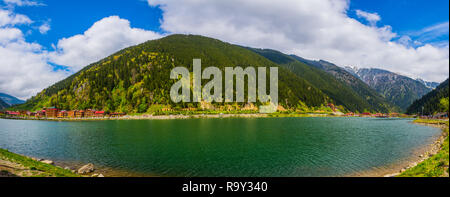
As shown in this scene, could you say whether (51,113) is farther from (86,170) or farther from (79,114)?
(86,170)

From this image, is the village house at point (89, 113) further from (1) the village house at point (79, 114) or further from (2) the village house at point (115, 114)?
(2) the village house at point (115, 114)

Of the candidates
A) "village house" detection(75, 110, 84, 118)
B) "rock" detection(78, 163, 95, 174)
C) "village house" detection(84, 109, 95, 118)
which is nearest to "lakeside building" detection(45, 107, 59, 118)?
"village house" detection(75, 110, 84, 118)

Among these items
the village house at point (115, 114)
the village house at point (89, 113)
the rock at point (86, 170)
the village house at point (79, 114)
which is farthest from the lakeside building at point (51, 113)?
the rock at point (86, 170)

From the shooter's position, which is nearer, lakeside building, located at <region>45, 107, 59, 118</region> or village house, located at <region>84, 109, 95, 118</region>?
village house, located at <region>84, 109, 95, 118</region>

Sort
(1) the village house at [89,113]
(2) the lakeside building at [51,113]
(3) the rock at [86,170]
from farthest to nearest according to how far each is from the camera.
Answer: (2) the lakeside building at [51,113]
(1) the village house at [89,113]
(3) the rock at [86,170]

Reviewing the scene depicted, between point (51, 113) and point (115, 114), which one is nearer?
point (51, 113)

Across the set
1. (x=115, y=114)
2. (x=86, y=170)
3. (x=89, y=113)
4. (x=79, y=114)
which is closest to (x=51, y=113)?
(x=79, y=114)

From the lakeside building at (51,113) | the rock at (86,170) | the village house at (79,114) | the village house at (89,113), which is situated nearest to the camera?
the rock at (86,170)

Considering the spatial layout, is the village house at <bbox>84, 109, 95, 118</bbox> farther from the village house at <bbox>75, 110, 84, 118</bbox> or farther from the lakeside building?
the lakeside building

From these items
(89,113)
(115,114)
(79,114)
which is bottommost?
(115,114)

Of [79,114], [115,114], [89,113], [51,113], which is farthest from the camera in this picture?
[115,114]
